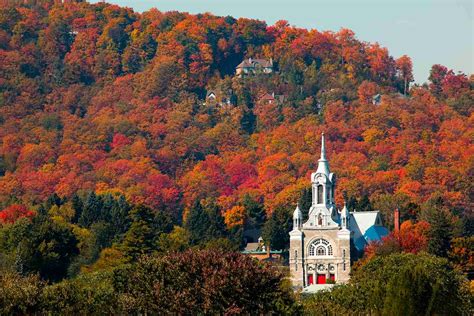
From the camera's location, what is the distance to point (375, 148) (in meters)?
189

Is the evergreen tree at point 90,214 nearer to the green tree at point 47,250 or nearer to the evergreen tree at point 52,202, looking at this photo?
the evergreen tree at point 52,202

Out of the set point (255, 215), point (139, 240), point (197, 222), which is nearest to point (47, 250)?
point (139, 240)

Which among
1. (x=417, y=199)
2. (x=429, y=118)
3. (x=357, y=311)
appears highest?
(x=429, y=118)

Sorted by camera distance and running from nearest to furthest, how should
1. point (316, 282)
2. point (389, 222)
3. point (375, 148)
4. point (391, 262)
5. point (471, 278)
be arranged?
point (391, 262)
point (471, 278)
point (316, 282)
point (389, 222)
point (375, 148)

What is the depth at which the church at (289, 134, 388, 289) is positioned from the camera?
395 feet

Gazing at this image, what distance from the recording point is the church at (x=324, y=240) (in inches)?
4742

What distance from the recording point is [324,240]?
12175 cm

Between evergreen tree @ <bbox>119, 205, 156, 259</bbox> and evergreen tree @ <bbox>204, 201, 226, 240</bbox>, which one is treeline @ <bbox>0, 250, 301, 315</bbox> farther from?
evergreen tree @ <bbox>204, 201, 226, 240</bbox>

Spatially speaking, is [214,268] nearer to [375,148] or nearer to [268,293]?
[268,293]

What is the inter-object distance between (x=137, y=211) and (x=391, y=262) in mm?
27631

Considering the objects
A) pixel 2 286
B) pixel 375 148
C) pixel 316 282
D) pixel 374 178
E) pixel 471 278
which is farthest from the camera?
pixel 375 148

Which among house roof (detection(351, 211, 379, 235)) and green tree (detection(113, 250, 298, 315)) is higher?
house roof (detection(351, 211, 379, 235))

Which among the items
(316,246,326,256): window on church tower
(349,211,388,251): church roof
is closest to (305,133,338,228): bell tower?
(316,246,326,256): window on church tower

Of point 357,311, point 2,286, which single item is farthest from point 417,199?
point 2,286
